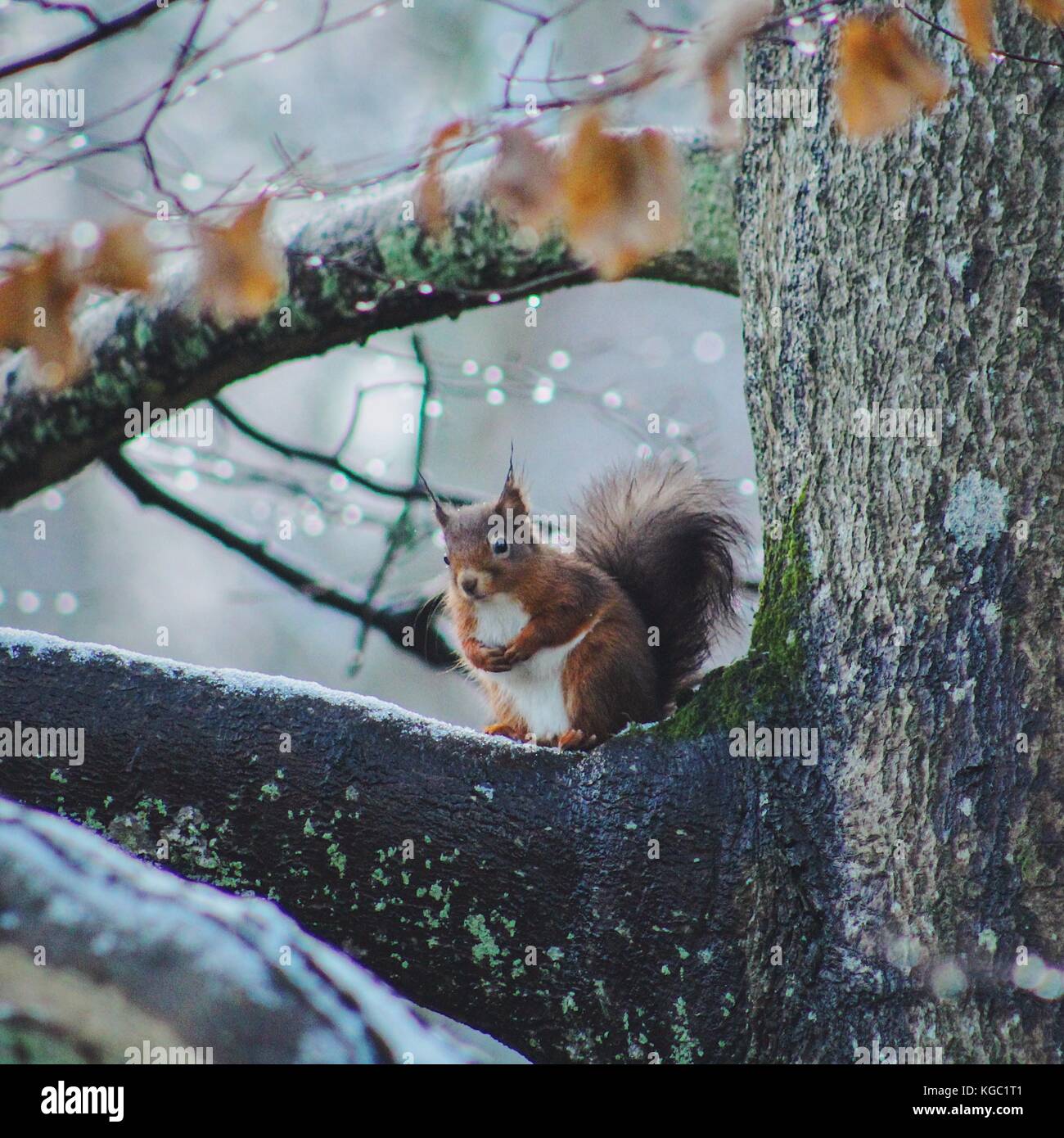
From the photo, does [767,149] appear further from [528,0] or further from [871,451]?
[528,0]

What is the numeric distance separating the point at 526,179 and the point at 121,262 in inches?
18.8

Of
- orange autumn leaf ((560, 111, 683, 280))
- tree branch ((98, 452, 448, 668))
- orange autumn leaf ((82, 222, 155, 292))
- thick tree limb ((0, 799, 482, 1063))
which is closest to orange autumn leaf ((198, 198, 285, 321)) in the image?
orange autumn leaf ((82, 222, 155, 292))

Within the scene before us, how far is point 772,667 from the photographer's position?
1.67m

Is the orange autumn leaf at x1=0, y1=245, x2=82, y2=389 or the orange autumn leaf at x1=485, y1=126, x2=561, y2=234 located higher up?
the orange autumn leaf at x1=485, y1=126, x2=561, y2=234

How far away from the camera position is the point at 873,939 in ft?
4.92

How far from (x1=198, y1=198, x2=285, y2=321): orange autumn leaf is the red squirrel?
3.24 feet

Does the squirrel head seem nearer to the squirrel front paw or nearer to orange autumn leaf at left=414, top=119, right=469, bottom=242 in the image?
the squirrel front paw

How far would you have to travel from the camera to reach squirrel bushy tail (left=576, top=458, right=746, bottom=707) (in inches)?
92.7

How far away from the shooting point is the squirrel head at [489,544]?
2416 mm

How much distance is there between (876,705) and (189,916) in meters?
1.10

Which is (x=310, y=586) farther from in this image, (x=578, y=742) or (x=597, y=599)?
(x=578, y=742)

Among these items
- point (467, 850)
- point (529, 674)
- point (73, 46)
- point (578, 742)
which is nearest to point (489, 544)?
point (529, 674)

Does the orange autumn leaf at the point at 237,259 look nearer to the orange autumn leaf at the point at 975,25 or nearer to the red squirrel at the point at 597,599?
the orange autumn leaf at the point at 975,25
